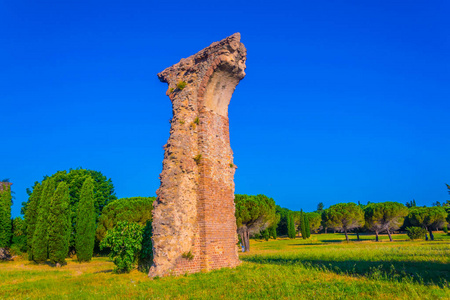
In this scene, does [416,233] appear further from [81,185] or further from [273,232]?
[81,185]

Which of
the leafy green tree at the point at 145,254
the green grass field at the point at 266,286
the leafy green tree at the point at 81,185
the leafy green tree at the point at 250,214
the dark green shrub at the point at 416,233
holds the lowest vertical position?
the dark green shrub at the point at 416,233

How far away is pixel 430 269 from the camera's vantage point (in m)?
9.52

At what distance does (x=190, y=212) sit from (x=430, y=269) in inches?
315

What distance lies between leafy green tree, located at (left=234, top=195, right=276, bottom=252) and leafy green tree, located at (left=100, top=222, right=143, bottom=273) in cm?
1801

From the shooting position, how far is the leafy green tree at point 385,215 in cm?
4006

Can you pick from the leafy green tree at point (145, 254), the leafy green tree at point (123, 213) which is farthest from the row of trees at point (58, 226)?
the leafy green tree at point (145, 254)

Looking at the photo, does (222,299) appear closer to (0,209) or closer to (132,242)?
(132,242)

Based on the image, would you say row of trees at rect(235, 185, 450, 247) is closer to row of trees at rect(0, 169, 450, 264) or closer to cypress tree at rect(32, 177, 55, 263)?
row of trees at rect(0, 169, 450, 264)

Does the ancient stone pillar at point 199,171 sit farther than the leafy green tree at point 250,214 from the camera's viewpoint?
No

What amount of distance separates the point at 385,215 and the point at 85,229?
123 ft

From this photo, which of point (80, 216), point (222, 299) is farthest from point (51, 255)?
point (222, 299)

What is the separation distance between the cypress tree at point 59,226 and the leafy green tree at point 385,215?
37239 mm

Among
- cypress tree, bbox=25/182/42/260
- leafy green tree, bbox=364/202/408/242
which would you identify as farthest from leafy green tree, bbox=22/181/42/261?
leafy green tree, bbox=364/202/408/242

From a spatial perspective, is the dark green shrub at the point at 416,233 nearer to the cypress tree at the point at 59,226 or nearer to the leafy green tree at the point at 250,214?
the leafy green tree at the point at 250,214
